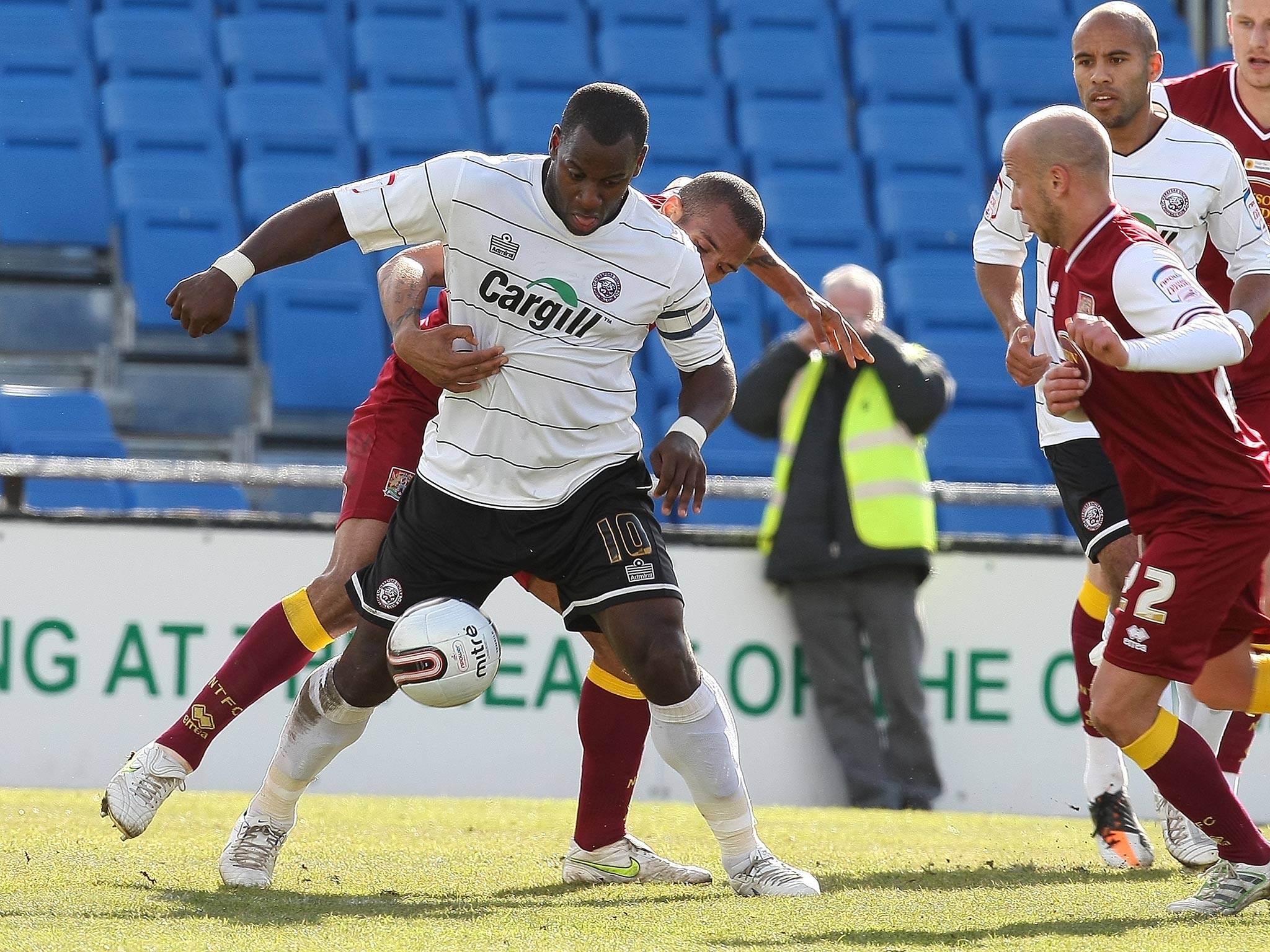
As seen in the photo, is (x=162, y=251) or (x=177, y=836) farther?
(x=162, y=251)

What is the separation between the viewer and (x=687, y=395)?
4.62 meters

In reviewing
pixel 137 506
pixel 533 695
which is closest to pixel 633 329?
pixel 533 695

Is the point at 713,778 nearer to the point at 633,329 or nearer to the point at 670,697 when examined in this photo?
the point at 670,697

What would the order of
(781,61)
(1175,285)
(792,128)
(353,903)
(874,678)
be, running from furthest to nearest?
(781,61) → (792,128) → (874,678) → (353,903) → (1175,285)

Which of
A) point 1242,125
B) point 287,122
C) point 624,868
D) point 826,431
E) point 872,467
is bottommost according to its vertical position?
point 624,868

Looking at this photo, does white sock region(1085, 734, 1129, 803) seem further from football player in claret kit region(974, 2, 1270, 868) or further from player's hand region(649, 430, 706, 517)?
player's hand region(649, 430, 706, 517)

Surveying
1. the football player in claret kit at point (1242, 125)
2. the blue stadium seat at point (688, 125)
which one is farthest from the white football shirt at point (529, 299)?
the blue stadium seat at point (688, 125)

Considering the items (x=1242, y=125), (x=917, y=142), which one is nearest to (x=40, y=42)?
(x=917, y=142)

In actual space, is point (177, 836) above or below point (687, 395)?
below

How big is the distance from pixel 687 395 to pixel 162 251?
679cm

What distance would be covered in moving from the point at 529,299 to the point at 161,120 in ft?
25.7

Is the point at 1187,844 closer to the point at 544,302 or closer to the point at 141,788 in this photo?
the point at 544,302

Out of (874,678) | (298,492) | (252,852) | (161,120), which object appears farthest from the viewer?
(161,120)

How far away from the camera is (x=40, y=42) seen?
1179 cm
